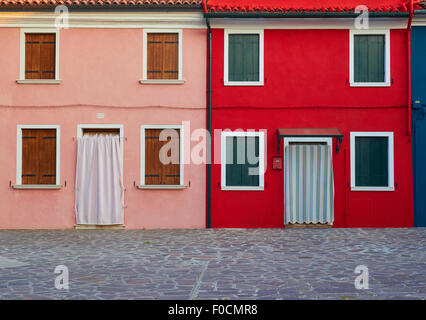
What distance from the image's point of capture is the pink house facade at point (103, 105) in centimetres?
1538

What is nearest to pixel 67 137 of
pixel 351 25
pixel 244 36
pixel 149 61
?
pixel 149 61

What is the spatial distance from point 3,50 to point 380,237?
1130 cm

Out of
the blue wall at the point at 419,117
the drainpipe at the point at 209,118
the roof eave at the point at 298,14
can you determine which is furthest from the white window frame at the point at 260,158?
the blue wall at the point at 419,117

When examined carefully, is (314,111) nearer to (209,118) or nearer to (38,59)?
(209,118)

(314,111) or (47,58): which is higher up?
(47,58)

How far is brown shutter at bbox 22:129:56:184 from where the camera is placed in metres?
15.5

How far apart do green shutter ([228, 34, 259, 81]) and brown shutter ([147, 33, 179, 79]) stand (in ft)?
4.99

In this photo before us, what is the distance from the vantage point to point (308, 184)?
15.3 metres

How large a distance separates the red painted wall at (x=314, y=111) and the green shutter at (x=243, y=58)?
29 centimetres

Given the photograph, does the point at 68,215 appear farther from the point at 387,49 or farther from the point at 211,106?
the point at 387,49

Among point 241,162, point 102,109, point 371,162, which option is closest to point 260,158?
point 241,162

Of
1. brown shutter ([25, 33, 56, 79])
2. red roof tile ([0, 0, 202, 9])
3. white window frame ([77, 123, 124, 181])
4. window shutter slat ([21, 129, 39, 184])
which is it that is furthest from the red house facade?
window shutter slat ([21, 129, 39, 184])

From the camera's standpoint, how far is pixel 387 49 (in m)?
15.4

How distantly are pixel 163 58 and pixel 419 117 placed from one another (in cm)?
728
